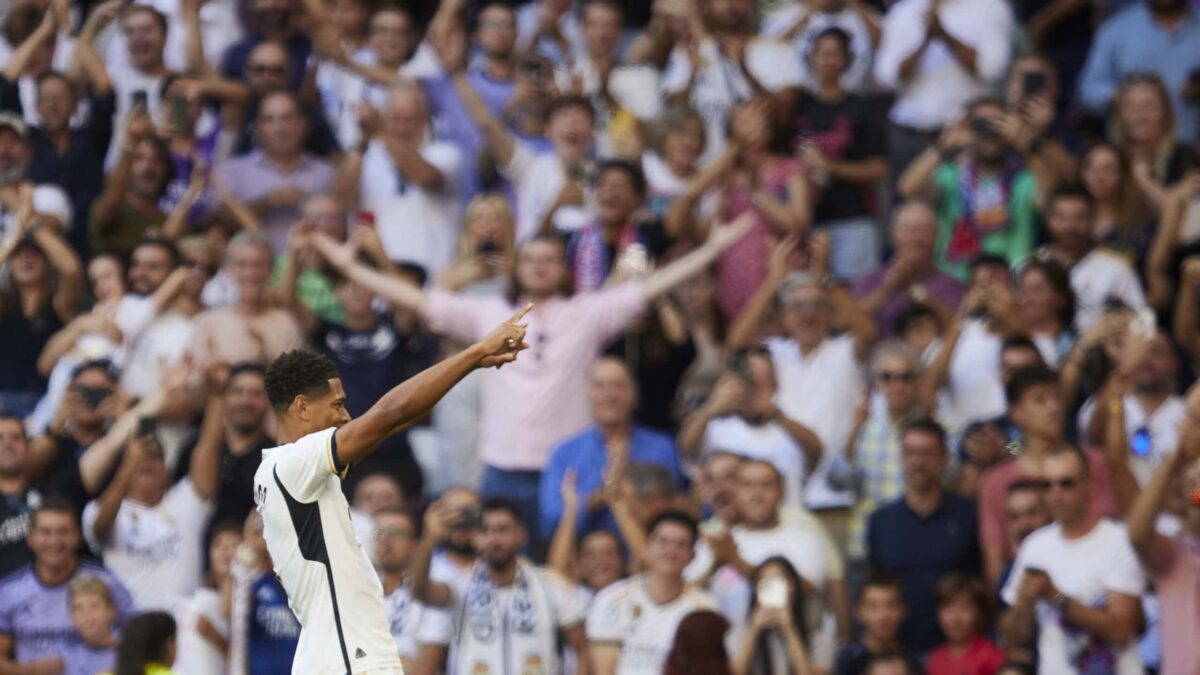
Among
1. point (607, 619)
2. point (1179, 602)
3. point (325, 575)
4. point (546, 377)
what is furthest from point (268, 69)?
point (325, 575)

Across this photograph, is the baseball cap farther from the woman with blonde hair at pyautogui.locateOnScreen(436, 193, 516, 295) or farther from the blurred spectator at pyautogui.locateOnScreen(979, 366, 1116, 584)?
the blurred spectator at pyautogui.locateOnScreen(979, 366, 1116, 584)

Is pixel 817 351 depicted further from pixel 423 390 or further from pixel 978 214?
pixel 423 390

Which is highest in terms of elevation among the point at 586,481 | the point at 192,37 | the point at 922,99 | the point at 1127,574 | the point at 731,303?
the point at 192,37

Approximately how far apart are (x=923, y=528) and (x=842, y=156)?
11.6 feet

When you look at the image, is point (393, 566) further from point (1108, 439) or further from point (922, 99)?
point (922, 99)

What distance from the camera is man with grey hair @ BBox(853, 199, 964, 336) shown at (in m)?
13.0

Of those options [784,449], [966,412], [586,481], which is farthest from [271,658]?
[966,412]

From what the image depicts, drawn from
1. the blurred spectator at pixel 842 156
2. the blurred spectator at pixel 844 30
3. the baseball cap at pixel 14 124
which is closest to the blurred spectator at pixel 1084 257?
the blurred spectator at pixel 842 156

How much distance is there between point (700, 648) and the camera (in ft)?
34.8

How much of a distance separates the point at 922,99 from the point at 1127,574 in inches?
184

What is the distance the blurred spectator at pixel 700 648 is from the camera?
34.7 ft

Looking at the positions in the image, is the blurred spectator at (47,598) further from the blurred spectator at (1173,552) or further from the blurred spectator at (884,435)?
the blurred spectator at (1173,552)

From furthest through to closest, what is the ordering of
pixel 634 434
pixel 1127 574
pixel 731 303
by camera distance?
pixel 731 303 < pixel 634 434 < pixel 1127 574

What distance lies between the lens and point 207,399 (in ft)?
42.3
